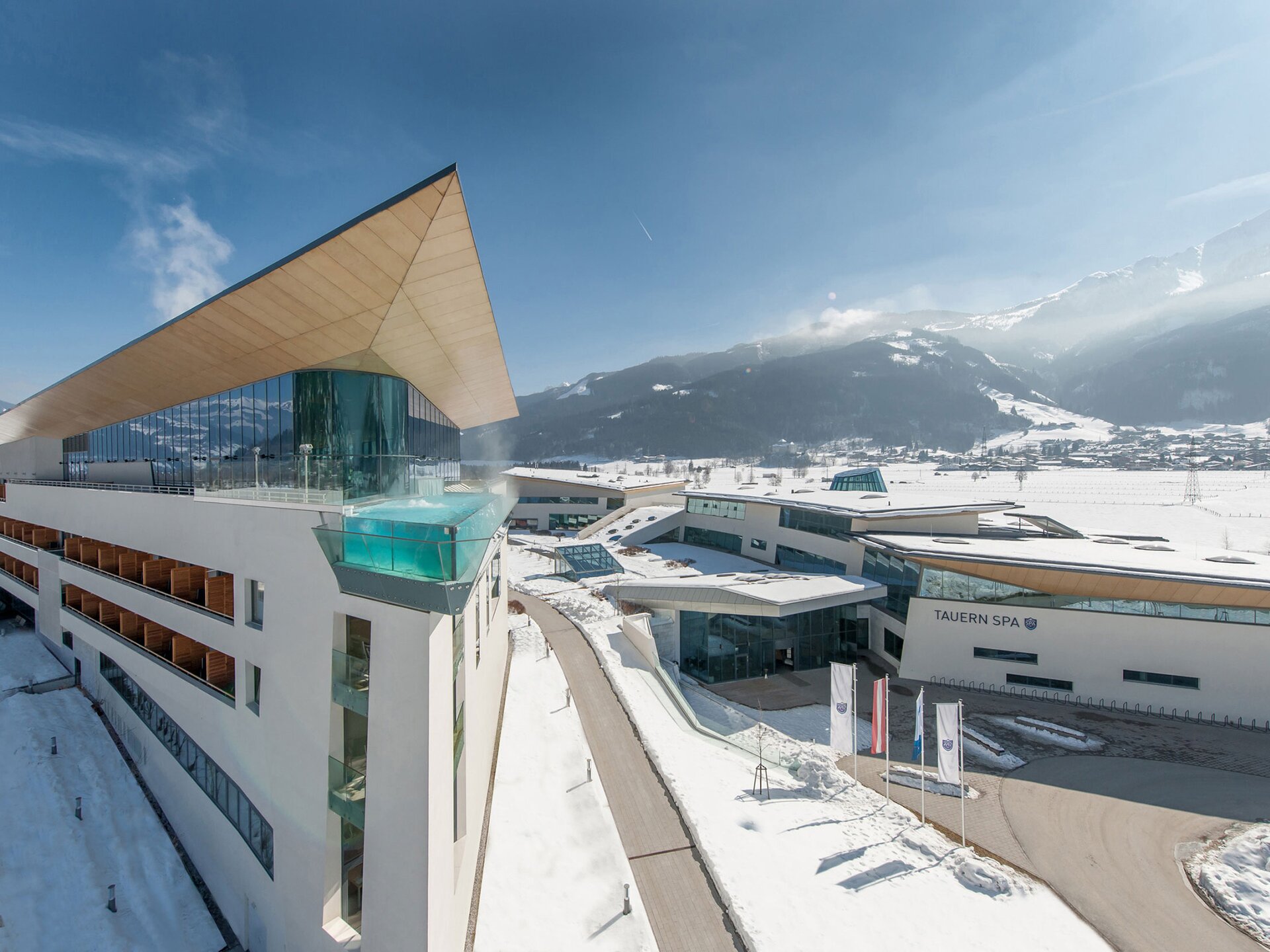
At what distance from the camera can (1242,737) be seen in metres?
18.8

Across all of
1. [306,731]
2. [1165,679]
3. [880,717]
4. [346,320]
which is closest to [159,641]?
[306,731]

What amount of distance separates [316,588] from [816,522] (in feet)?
102

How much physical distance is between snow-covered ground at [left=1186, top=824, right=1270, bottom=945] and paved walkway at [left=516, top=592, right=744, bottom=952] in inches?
437

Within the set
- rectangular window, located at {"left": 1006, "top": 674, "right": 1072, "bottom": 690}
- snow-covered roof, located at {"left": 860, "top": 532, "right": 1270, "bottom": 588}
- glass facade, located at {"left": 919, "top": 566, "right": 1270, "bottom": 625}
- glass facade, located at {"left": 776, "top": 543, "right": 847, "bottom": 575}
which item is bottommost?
rectangular window, located at {"left": 1006, "top": 674, "right": 1072, "bottom": 690}

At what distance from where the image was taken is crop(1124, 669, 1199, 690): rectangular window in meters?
20.2

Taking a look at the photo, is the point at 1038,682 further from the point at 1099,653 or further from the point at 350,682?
the point at 350,682

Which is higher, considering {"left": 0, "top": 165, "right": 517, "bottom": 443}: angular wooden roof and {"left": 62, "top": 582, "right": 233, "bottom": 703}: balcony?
{"left": 0, "top": 165, "right": 517, "bottom": 443}: angular wooden roof

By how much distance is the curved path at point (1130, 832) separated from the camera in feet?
35.7

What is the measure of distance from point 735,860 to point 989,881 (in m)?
5.55

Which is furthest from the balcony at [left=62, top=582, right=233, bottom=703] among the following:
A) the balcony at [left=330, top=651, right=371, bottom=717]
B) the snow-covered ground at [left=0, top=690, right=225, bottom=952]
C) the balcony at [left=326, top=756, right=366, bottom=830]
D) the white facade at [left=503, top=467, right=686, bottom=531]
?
the white facade at [left=503, top=467, right=686, bottom=531]

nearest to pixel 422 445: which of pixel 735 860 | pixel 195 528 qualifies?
pixel 195 528

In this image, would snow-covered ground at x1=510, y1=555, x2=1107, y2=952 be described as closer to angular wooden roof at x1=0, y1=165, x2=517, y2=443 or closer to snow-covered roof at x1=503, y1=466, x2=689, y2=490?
angular wooden roof at x1=0, y1=165, x2=517, y2=443

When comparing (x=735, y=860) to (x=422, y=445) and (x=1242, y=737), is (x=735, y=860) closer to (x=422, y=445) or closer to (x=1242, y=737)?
(x=422, y=445)

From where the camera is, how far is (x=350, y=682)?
28.8ft
